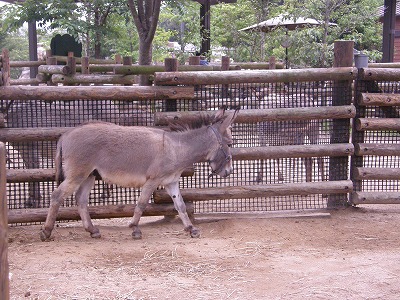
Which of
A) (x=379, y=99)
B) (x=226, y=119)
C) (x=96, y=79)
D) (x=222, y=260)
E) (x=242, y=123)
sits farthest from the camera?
(x=96, y=79)

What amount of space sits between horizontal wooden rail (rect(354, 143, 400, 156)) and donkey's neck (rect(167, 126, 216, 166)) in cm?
219

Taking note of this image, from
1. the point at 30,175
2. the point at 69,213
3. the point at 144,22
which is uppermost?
the point at 144,22

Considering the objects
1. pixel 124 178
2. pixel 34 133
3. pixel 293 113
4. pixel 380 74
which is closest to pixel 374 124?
pixel 380 74

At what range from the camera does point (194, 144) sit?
702 centimetres

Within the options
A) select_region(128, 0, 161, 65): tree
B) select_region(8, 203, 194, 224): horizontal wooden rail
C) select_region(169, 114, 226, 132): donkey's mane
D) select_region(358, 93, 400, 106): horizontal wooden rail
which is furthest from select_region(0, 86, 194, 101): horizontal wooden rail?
select_region(128, 0, 161, 65): tree

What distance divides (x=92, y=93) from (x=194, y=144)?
1.43 m

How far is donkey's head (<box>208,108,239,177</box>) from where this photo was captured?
701cm

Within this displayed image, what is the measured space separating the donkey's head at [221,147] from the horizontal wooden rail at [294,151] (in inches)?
27.0

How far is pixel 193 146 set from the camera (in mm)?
7000

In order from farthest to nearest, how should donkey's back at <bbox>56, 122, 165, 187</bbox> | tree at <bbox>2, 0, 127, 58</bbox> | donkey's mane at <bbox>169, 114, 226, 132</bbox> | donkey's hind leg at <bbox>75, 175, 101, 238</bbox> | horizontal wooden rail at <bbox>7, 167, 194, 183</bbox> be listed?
tree at <bbox>2, 0, 127, 58</bbox>
horizontal wooden rail at <bbox>7, 167, 194, 183</bbox>
donkey's mane at <bbox>169, 114, 226, 132</bbox>
donkey's hind leg at <bbox>75, 175, 101, 238</bbox>
donkey's back at <bbox>56, 122, 165, 187</bbox>

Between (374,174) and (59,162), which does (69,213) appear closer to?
(59,162)

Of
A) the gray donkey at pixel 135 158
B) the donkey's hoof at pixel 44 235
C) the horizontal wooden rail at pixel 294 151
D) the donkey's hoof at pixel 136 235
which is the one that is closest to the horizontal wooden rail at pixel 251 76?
the gray donkey at pixel 135 158

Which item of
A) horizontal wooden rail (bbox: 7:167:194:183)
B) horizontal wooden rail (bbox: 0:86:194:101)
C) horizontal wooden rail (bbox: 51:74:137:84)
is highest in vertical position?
horizontal wooden rail (bbox: 51:74:137:84)

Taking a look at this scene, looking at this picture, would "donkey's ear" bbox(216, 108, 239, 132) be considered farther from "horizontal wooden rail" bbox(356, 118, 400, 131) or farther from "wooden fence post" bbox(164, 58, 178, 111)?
"horizontal wooden rail" bbox(356, 118, 400, 131)
